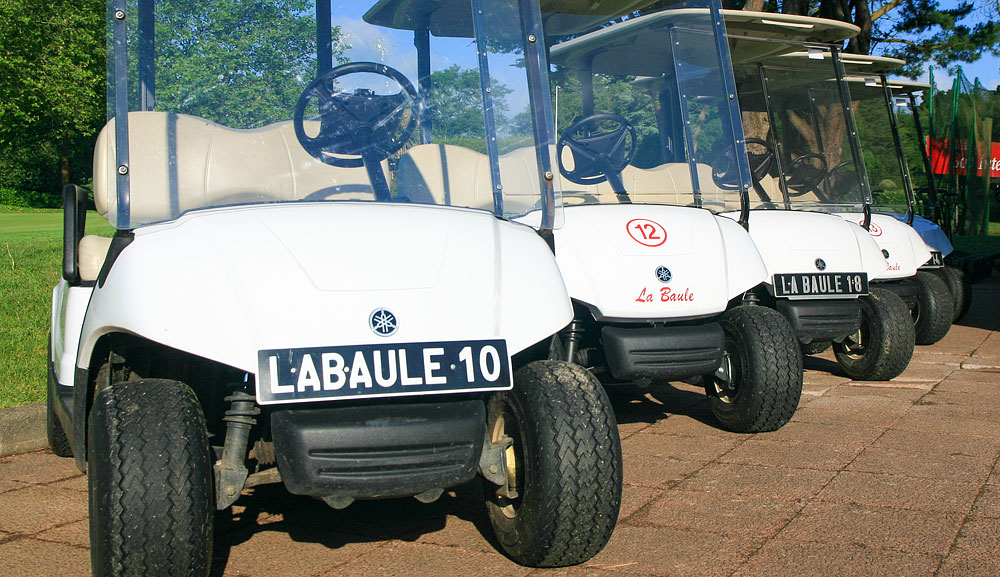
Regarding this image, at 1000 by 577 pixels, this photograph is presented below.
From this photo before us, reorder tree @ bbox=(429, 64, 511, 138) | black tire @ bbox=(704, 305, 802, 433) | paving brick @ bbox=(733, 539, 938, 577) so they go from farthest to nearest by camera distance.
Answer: black tire @ bbox=(704, 305, 802, 433) < tree @ bbox=(429, 64, 511, 138) < paving brick @ bbox=(733, 539, 938, 577)

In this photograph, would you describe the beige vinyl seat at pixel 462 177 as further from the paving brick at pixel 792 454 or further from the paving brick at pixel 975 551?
the paving brick at pixel 975 551

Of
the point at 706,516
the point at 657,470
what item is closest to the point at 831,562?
the point at 706,516

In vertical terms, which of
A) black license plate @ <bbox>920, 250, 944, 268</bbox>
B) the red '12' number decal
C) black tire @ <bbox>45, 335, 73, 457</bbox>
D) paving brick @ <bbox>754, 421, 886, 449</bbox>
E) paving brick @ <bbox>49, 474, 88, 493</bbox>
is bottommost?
paving brick @ <bbox>754, 421, 886, 449</bbox>

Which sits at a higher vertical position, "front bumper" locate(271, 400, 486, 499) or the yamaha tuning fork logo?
the yamaha tuning fork logo

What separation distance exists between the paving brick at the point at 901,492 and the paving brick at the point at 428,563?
133 cm

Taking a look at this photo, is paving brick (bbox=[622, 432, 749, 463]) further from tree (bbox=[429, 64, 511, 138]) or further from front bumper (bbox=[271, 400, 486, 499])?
front bumper (bbox=[271, 400, 486, 499])

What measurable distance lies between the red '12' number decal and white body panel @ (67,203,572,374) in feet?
4.62

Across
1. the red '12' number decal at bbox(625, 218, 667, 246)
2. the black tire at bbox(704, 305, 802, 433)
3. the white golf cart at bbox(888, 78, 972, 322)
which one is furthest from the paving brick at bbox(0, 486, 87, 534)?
the white golf cart at bbox(888, 78, 972, 322)

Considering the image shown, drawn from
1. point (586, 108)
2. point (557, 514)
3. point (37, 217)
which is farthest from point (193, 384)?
point (37, 217)

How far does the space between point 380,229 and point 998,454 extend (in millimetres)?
2993

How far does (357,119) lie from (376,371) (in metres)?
1.28

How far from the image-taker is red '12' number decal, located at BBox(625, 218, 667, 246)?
13.8ft

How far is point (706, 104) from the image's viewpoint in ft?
16.8

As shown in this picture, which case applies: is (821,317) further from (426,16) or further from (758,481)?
(426,16)
